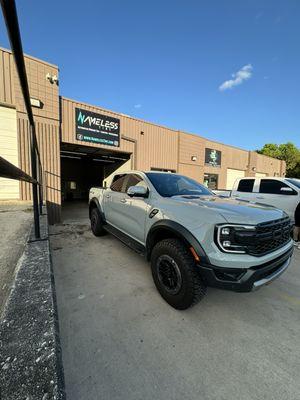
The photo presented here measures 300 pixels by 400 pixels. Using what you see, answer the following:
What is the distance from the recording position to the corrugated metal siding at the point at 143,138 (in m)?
8.58

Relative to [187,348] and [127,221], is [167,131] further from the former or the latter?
[187,348]

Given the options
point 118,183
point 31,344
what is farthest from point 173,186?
point 31,344

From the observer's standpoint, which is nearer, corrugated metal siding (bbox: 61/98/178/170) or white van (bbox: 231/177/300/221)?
white van (bbox: 231/177/300/221)

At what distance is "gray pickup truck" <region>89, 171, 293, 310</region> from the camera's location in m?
2.04

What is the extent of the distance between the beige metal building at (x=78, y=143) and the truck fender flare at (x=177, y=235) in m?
5.60

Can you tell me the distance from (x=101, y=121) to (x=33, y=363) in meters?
9.79

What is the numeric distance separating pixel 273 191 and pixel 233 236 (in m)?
5.98

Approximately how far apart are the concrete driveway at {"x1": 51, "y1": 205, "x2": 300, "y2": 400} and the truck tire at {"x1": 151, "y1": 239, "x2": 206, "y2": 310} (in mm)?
203

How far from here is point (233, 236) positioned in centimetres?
204

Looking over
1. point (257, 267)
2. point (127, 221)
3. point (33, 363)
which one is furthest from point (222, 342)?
point (127, 221)

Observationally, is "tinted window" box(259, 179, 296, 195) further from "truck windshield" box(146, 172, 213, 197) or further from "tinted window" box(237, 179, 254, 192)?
"truck windshield" box(146, 172, 213, 197)

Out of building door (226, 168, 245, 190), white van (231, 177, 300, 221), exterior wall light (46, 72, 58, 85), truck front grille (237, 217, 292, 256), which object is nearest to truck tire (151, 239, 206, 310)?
truck front grille (237, 217, 292, 256)

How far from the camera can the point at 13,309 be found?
56.8 inches

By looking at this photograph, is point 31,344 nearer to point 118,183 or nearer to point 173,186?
point 173,186
